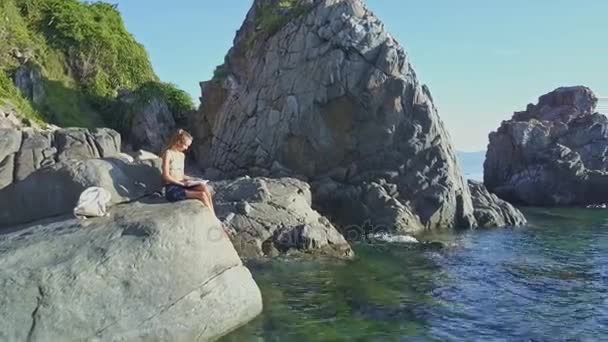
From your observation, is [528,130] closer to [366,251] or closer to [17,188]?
[366,251]

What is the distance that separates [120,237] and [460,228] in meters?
23.7

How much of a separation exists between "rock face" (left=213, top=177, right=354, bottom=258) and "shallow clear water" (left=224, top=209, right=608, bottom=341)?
3.83 feet

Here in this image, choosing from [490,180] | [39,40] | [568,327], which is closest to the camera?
[568,327]

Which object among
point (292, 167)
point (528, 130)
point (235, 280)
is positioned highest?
point (528, 130)

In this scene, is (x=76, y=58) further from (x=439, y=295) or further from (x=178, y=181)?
(x=439, y=295)

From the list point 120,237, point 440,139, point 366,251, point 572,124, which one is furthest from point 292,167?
point 572,124

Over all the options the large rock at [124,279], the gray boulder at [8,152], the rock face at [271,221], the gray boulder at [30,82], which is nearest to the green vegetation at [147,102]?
the gray boulder at [30,82]

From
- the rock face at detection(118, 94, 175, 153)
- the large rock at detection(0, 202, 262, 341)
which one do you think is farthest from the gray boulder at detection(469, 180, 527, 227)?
the large rock at detection(0, 202, 262, 341)

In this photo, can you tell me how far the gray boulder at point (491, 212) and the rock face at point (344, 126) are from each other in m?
1.04

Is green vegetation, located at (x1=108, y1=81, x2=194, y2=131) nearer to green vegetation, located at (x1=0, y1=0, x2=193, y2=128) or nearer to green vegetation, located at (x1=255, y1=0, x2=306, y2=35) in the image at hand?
green vegetation, located at (x1=0, y1=0, x2=193, y2=128)

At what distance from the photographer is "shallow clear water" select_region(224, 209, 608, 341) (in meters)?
13.5

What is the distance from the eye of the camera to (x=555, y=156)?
4991 cm

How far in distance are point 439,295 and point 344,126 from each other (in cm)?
1972

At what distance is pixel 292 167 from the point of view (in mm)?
35938
